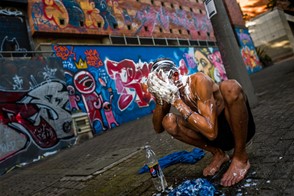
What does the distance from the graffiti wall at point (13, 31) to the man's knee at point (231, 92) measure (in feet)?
Result: 33.8

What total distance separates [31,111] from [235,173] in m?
7.19

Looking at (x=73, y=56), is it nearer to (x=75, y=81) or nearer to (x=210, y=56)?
(x=75, y=81)

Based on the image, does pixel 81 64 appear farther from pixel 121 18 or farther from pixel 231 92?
pixel 231 92

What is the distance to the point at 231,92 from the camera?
2.08 m

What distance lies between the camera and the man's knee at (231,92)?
2.08m

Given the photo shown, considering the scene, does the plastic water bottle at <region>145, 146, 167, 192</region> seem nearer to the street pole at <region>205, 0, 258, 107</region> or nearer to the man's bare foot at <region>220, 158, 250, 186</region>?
the man's bare foot at <region>220, 158, 250, 186</region>

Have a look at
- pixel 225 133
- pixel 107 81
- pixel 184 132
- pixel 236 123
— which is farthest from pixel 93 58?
pixel 236 123

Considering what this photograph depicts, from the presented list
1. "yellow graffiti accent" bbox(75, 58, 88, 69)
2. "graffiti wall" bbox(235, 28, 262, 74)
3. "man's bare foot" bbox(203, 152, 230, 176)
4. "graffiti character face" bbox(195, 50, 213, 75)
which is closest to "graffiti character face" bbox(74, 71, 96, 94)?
"yellow graffiti accent" bbox(75, 58, 88, 69)

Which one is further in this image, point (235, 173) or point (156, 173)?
point (156, 173)

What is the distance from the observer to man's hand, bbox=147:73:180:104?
7.06ft

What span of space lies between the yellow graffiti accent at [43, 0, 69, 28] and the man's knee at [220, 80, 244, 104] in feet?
37.6

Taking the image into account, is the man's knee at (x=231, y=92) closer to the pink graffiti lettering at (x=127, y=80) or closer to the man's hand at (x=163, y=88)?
the man's hand at (x=163, y=88)

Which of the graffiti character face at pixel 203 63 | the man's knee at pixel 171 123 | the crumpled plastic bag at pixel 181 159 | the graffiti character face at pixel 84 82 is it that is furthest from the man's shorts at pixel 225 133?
the graffiti character face at pixel 203 63

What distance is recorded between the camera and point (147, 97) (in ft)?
43.9
